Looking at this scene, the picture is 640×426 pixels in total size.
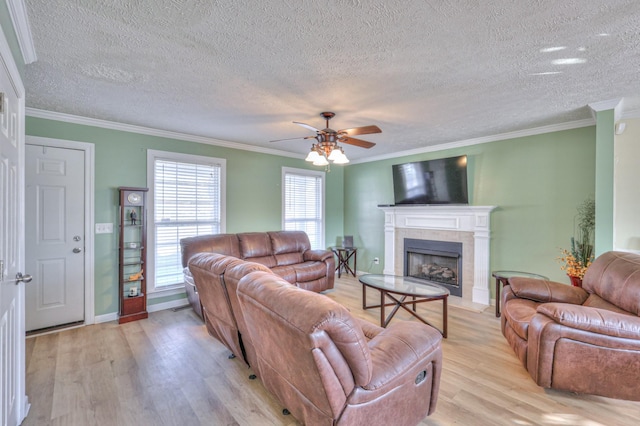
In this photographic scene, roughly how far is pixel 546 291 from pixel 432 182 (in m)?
2.37

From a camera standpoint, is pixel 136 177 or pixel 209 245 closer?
pixel 136 177

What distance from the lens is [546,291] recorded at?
273cm

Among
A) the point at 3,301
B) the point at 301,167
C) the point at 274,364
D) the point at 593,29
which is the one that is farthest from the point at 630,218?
the point at 3,301

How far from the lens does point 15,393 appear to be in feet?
5.72

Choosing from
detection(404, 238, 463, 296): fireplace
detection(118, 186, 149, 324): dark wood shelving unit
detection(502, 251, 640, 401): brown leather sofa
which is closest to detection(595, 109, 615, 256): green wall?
detection(502, 251, 640, 401): brown leather sofa

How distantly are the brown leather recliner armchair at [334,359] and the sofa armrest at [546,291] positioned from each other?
1681 mm

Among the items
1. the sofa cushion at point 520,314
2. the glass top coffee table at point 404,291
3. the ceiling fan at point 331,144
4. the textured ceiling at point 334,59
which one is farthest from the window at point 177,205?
the sofa cushion at point 520,314

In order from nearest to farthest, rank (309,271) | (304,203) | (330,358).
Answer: (330,358), (309,271), (304,203)

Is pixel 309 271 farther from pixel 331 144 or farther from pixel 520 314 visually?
pixel 520 314

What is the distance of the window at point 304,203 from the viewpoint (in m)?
5.40

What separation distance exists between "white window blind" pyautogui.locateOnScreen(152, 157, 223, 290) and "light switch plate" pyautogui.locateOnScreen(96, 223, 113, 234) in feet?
1.60

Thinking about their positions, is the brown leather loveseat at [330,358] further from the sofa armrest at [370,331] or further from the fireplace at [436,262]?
the fireplace at [436,262]

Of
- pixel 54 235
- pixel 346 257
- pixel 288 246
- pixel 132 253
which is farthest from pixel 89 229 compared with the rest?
pixel 346 257

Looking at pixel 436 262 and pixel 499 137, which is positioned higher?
pixel 499 137
